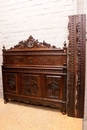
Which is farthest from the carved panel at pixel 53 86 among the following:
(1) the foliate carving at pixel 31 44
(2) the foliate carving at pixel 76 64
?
(1) the foliate carving at pixel 31 44

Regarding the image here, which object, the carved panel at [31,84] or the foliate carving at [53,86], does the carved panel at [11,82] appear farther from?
the foliate carving at [53,86]

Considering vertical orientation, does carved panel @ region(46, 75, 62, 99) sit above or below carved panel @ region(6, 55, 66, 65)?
below

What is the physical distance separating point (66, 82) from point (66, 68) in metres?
0.23

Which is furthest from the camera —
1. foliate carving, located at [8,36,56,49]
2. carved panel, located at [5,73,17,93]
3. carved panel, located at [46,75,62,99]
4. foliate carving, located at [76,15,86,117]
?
carved panel, located at [5,73,17,93]

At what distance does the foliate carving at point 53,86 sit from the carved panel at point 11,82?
658 millimetres

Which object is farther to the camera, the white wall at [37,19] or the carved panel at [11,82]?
the carved panel at [11,82]

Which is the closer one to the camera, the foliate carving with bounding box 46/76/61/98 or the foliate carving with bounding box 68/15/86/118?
the foliate carving with bounding box 68/15/86/118

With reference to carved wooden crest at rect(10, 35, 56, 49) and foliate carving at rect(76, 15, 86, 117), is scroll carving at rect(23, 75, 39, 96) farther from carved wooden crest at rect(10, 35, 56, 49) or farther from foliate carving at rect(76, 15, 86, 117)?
foliate carving at rect(76, 15, 86, 117)

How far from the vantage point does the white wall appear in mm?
2031

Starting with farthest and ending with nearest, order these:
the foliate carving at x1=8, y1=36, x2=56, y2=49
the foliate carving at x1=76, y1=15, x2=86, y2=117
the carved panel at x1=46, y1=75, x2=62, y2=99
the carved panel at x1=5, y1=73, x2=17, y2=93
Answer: the carved panel at x1=5, y1=73, x2=17, y2=93
the foliate carving at x1=8, y1=36, x2=56, y2=49
the carved panel at x1=46, y1=75, x2=62, y2=99
the foliate carving at x1=76, y1=15, x2=86, y2=117

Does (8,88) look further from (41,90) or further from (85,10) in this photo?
(85,10)

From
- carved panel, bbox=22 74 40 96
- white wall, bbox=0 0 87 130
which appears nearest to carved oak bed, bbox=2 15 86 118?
carved panel, bbox=22 74 40 96

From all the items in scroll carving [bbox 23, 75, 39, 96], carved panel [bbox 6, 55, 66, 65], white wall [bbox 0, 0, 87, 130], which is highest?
white wall [bbox 0, 0, 87, 130]

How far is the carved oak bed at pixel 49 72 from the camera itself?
1.84m
